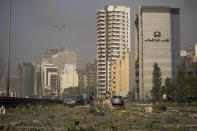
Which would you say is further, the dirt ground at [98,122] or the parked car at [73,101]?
the parked car at [73,101]

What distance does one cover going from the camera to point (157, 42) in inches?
6437

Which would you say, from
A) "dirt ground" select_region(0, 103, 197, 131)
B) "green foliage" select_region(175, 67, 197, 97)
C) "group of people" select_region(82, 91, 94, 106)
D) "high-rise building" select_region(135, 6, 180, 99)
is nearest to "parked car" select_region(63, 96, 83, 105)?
"group of people" select_region(82, 91, 94, 106)

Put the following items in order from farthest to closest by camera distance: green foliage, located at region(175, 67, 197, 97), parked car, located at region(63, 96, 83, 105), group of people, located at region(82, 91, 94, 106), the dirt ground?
1. green foliage, located at region(175, 67, 197, 97)
2. parked car, located at region(63, 96, 83, 105)
3. group of people, located at region(82, 91, 94, 106)
4. the dirt ground

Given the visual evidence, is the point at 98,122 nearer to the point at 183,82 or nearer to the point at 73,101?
the point at 73,101

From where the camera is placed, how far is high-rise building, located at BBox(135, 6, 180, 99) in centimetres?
16125

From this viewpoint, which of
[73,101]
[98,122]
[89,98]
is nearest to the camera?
[98,122]

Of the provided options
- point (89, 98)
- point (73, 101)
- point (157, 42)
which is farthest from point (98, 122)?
point (157, 42)

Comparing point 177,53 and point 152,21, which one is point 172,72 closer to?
point 177,53

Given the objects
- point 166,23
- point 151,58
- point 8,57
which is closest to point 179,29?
point 166,23

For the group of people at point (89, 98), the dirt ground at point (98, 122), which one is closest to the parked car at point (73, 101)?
the group of people at point (89, 98)

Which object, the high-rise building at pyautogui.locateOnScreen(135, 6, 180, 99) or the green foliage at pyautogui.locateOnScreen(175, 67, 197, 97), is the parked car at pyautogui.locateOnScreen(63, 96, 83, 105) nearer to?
the green foliage at pyautogui.locateOnScreen(175, 67, 197, 97)

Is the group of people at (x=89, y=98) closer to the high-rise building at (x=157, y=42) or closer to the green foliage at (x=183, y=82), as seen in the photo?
the green foliage at (x=183, y=82)

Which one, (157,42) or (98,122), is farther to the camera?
(157,42)

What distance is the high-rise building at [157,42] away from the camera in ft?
529
